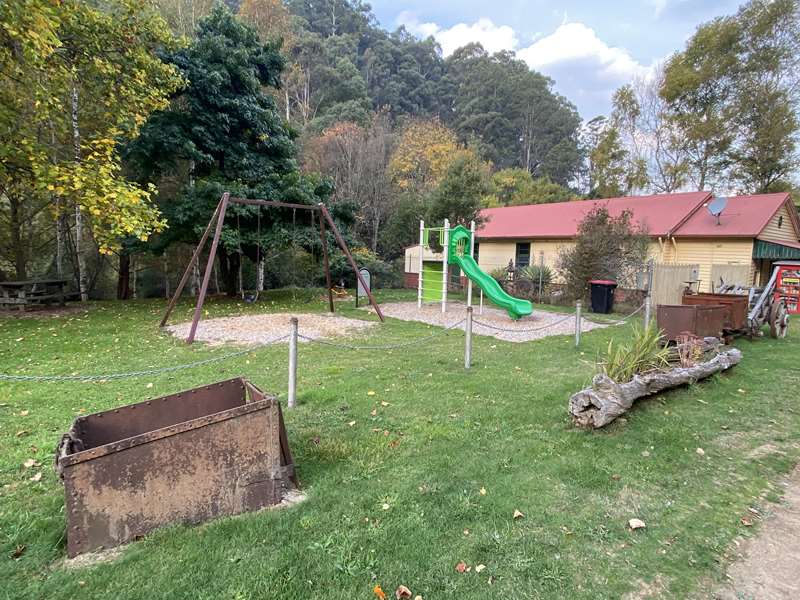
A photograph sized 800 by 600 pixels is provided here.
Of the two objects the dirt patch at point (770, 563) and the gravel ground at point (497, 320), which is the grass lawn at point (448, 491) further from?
the gravel ground at point (497, 320)

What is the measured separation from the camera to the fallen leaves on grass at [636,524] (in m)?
2.69

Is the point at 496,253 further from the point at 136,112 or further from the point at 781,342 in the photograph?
the point at 136,112

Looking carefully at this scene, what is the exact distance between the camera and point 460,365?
6.61 m

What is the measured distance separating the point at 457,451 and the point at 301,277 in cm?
1814

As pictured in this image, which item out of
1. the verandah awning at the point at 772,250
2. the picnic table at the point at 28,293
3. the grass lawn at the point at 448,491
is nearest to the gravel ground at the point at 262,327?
the grass lawn at the point at 448,491

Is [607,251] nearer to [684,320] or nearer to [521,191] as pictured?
[684,320]

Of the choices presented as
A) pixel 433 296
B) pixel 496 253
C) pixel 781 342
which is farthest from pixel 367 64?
pixel 781 342

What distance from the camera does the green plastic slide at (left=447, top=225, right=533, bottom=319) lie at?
1216 cm

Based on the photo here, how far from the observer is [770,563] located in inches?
94.6

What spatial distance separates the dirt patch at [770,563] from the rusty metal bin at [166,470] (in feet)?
8.53

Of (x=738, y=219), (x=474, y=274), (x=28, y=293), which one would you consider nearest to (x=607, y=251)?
(x=474, y=274)

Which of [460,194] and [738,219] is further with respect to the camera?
[460,194]

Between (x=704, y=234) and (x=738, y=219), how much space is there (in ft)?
5.00

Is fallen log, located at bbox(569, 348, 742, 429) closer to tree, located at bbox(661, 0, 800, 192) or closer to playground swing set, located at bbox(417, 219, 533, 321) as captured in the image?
playground swing set, located at bbox(417, 219, 533, 321)
